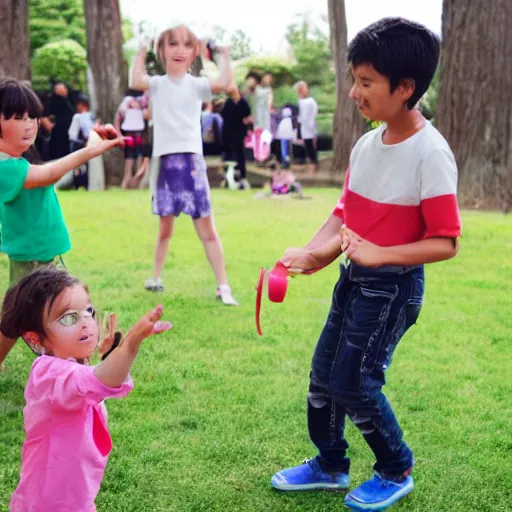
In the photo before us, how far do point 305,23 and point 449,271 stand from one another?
1041 inches

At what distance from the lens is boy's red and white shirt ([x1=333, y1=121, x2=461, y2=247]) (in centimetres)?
239

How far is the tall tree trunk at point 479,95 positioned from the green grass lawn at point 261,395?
9.40 ft

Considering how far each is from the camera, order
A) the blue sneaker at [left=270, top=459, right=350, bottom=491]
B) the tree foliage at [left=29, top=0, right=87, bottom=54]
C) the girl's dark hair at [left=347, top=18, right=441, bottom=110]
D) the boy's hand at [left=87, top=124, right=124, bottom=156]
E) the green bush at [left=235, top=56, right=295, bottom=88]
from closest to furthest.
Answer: the girl's dark hair at [left=347, top=18, right=441, bottom=110], the blue sneaker at [left=270, top=459, right=350, bottom=491], the boy's hand at [left=87, top=124, right=124, bottom=156], the green bush at [left=235, top=56, right=295, bottom=88], the tree foliage at [left=29, top=0, right=87, bottom=54]

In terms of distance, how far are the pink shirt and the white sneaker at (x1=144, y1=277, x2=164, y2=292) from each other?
375 centimetres

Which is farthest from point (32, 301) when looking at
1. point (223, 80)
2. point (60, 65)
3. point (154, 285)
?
point (60, 65)

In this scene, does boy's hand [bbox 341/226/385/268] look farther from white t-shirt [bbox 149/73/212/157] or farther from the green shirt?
white t-shirt [bbox 149/73/212/157]

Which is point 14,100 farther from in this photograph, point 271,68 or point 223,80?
point 271,68

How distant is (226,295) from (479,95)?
17.9ft

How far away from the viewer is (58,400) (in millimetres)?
2094

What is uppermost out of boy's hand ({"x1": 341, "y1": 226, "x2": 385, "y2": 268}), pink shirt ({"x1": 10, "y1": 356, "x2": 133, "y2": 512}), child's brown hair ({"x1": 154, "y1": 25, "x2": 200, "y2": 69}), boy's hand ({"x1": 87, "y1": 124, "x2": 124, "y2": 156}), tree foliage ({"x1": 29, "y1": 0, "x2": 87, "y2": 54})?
tree foliage ({"x1": 29, "y1": 0, "x2": 87, "y2": 54})

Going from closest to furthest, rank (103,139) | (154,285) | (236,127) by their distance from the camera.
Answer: (103,139), (154,285), (236,127)

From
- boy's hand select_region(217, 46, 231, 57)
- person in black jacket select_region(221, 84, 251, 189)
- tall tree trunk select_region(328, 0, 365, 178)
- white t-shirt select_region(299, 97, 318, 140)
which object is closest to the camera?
boy's hand select_region(217, 46, 231, 57)

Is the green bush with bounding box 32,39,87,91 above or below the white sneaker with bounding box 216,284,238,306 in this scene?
above

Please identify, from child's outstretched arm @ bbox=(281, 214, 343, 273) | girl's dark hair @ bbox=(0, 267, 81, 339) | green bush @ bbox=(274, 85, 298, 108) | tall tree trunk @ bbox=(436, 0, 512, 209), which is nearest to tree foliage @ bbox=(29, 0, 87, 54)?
green bush @ bbox=(274, 85, 298, 108)
